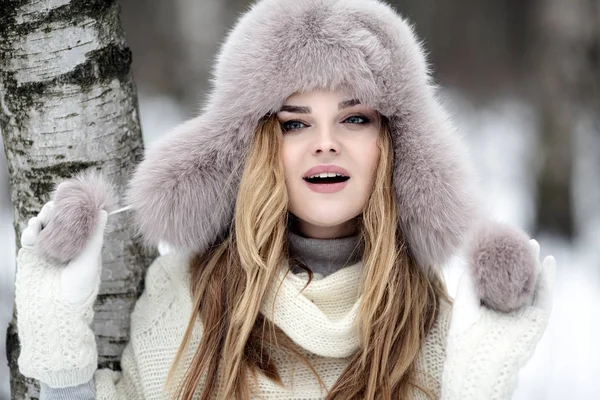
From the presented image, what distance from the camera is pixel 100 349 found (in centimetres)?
230

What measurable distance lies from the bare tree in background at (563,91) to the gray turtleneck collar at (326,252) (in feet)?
11.8

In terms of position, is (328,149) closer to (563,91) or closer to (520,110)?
(563,91)

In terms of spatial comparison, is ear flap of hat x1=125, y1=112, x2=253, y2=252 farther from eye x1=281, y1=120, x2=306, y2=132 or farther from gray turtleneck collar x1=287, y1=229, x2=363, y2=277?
gray turtleneck collar x1=287, y1=229, x2=363, y2=277

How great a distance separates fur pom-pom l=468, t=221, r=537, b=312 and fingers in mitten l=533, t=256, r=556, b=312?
0.11ft

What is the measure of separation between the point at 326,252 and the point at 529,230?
143 inches

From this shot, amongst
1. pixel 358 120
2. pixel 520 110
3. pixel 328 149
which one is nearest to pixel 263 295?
pixel 328 149

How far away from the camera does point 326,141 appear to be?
207 centimetres

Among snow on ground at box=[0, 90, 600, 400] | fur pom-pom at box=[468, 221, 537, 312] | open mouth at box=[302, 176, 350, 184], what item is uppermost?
open mouth at box=[302, 176, 350, 184]

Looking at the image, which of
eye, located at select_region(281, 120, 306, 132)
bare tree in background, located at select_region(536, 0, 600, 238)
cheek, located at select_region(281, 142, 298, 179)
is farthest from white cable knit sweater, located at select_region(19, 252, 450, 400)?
bare tree in background, located at select_region(536, 0, 600, 238)

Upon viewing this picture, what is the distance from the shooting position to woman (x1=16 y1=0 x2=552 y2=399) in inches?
78.5

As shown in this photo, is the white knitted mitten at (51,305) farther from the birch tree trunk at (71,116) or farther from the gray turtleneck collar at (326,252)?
the gray turtleneck collar at (326,252)

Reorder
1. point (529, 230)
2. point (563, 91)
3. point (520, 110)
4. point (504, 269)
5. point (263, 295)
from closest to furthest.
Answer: point (504, 269), point (263, 295), point (563, 91), point (529, 230), point (520, 110)

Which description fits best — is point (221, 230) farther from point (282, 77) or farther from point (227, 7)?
point (227, 7)

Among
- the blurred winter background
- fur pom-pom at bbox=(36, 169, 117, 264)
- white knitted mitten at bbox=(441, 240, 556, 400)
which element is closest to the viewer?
white knitted mitten at bbox=(441, 240, 556, 400)
